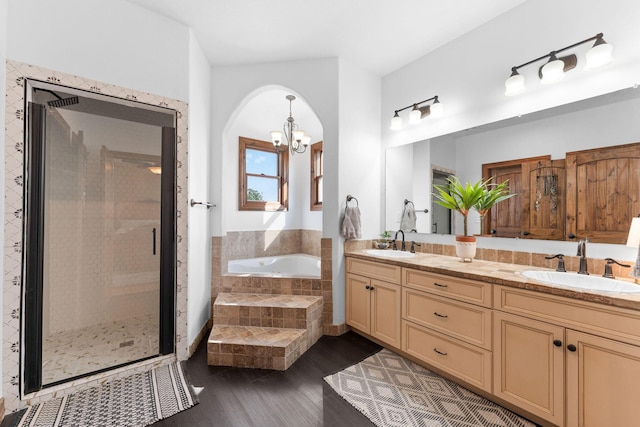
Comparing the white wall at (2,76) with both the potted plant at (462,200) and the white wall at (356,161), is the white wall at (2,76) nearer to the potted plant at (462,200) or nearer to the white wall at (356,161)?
the white wall at (356,161)

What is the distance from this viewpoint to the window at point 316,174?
4.51 meters

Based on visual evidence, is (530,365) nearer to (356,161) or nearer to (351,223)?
(351,223)

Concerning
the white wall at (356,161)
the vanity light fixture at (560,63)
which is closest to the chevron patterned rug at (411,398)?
the white wall at (356,161)

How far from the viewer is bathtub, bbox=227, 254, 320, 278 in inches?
157

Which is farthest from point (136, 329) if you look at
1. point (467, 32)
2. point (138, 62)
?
point (467, 32)

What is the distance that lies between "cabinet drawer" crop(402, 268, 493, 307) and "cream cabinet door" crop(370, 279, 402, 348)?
0.18 m

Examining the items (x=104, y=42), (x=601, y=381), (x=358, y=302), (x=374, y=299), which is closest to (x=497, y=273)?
(x=601, y=381)

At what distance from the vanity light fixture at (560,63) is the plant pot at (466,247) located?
113 cm

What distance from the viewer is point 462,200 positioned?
2.37 metres

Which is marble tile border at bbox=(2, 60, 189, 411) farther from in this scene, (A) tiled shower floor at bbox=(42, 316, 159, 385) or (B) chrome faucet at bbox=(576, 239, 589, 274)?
(B) chrome faucet at bbox=(576, 239, 589, 274)

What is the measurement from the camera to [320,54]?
281cm

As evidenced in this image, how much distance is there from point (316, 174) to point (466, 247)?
9.14 feet

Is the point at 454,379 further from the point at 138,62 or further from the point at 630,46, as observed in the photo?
the point at 138,62

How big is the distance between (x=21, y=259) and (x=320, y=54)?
2.83 metres
